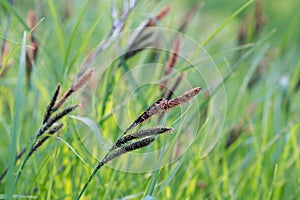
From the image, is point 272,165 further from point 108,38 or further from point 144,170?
point 108,38

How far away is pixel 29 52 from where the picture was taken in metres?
1.31

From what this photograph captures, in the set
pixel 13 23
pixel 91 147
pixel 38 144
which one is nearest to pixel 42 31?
pixel 13 23

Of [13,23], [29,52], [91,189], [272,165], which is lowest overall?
[91,189]

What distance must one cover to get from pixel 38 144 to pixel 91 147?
0.76 ft

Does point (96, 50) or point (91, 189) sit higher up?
point (96, 50)

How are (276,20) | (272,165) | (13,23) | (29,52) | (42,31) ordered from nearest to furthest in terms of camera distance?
1. (29,52)
2. (272,165)
3. (13,23)
4. (42,31)
5. (276,20)

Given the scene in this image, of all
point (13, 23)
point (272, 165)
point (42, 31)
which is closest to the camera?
point (272, 165)

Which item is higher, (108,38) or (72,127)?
(108,38)

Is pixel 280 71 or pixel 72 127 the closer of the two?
pixel 72 127

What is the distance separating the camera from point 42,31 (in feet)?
6.98

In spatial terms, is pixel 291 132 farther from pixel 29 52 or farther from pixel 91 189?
pixel 29 52

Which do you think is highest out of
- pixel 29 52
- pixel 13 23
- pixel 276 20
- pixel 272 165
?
pixel 276 20

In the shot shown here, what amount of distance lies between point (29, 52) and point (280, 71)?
4.05 ft

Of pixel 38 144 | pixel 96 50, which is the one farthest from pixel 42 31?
pixel 38 144
